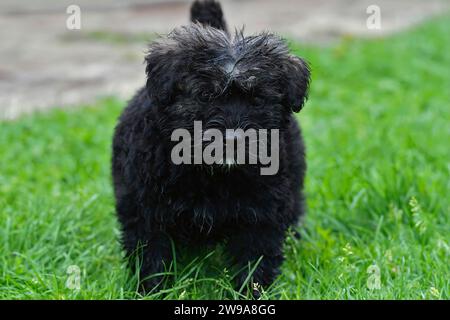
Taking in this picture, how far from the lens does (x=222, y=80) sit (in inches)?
126

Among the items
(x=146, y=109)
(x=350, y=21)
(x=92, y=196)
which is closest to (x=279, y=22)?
(x=350, y=21)

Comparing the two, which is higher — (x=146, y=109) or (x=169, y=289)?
(x=146, y=109)

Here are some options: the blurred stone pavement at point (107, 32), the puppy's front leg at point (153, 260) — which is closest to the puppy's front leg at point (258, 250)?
the puppy's front leg at point (153, 260)

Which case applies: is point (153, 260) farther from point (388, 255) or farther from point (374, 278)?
point (388, 255)

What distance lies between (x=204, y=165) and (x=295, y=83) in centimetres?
58

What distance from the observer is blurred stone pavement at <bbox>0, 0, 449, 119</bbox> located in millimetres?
7812

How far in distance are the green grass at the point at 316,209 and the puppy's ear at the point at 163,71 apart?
2.90ft

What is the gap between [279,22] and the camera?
1152 centimetres

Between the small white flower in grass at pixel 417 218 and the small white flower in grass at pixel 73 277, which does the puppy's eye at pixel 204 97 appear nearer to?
the small white flower in grass at pixel 73 277

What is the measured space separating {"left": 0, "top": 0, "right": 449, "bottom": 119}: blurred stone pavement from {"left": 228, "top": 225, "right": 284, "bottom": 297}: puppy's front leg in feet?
12.3

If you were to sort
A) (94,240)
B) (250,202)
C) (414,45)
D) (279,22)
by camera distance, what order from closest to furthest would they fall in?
(250,202) → (94,240) → (414,45) → (279,22)

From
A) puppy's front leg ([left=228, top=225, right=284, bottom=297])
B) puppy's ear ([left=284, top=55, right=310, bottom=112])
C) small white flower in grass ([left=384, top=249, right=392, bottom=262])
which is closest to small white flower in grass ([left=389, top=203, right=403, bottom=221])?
small white flower in grass ([left=384, top=249, right=392, bottom=262])

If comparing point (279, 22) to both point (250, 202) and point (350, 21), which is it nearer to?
point (350, 21)
